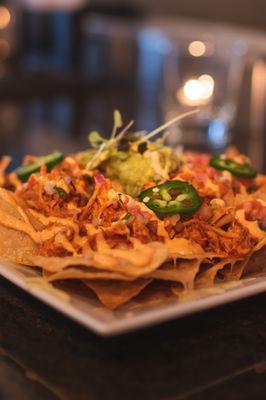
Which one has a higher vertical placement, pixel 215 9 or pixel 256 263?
pixel 215 9

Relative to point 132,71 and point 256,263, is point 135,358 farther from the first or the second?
point 132,71

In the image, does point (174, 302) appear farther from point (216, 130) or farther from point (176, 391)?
point (216, 130)

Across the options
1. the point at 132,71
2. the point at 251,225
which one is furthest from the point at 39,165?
the point at 132,71

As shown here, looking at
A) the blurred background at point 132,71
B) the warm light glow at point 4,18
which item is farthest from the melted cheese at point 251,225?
the warm light glow at point 4,18

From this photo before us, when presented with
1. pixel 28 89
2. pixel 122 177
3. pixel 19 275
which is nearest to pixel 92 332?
pixel 19 275

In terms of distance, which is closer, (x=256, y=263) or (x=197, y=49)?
(x=256, y=263)

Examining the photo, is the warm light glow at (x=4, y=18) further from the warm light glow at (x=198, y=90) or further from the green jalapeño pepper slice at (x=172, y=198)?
the green jalapeño pepper slice at (x=172, y=198)

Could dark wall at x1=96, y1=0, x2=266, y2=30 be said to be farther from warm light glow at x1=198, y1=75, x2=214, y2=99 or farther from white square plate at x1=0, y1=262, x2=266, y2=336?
white square plate at x1=0, y1=262, x2=266, y2=336
